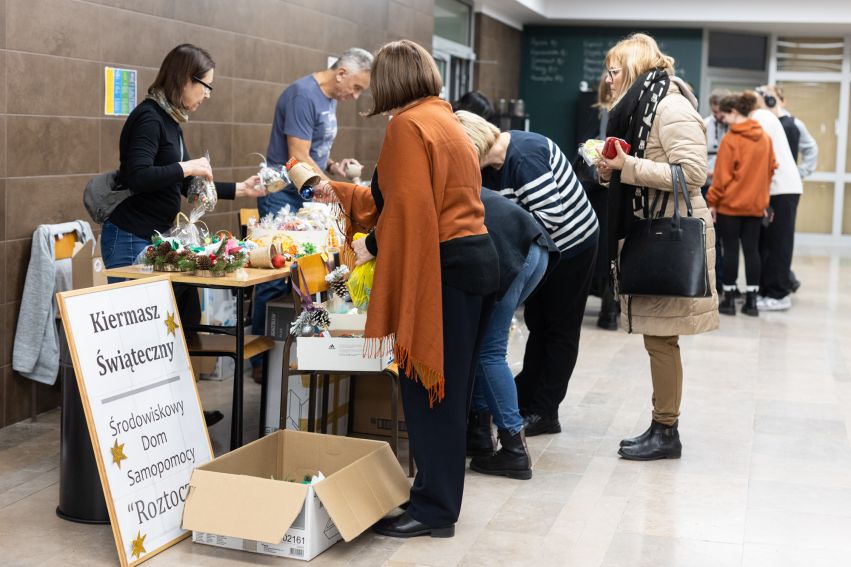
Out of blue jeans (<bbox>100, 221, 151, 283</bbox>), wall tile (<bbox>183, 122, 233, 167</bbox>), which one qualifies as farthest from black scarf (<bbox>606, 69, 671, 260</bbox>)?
wall tile (<bbox>183, 122, 233, 167</bbox>)

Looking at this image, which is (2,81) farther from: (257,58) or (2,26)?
(257,58)

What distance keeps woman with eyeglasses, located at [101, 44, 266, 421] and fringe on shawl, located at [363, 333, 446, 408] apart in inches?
46.7

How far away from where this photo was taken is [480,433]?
4145 millimetres

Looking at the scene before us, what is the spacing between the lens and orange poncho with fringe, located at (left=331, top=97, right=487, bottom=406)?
3.01 m

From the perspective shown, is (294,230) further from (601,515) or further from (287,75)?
(287,75)

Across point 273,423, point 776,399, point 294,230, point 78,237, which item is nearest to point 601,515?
point 273,423

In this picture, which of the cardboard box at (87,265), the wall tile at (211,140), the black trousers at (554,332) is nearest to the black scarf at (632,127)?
the black trousers at (554,332)

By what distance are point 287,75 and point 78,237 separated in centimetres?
244

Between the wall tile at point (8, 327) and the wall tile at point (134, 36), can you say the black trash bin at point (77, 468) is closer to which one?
the wall tile at point (8, 327)

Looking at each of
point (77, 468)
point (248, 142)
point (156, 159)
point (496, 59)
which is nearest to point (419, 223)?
point (77, 468)

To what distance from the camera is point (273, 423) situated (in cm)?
430

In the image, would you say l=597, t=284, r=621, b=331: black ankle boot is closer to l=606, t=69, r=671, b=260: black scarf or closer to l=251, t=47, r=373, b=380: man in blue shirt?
l=251, t=47, r=373, b=380: man in blue shirt

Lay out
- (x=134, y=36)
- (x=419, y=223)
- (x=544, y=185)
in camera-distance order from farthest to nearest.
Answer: (x=134, y=36) < (x=544, y=185) < (x=419, y=223)

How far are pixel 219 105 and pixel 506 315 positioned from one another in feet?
9.33
